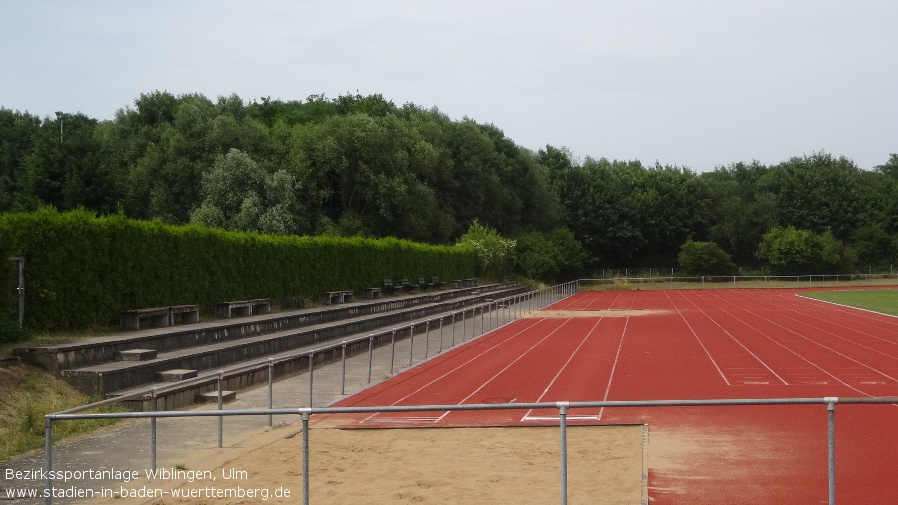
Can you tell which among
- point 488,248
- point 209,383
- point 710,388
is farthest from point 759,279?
point 209,383

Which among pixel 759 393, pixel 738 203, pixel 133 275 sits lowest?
pixel 759 393

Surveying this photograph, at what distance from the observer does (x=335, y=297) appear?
33.9 metres

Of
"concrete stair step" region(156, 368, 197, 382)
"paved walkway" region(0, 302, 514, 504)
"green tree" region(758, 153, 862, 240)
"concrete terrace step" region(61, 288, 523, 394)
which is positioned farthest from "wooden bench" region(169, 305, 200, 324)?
"green tree" region(758, 153, 862, 240)

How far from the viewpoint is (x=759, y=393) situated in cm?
1570

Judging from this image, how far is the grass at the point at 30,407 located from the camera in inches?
417

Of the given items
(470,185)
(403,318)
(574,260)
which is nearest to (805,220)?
(574,260)

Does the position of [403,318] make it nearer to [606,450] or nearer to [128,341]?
[128,341]

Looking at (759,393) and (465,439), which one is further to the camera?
(759,393)

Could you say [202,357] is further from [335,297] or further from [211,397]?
[335,297]

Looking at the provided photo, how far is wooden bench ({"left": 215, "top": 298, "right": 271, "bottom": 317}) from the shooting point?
24.6 m

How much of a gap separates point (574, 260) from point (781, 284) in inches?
626

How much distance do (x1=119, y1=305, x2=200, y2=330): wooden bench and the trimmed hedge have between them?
0.22 meters

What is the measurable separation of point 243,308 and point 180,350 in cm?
822

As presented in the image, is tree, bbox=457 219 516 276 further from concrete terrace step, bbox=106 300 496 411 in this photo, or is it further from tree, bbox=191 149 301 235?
concrete terrace step, bbox=106 300 496 411
